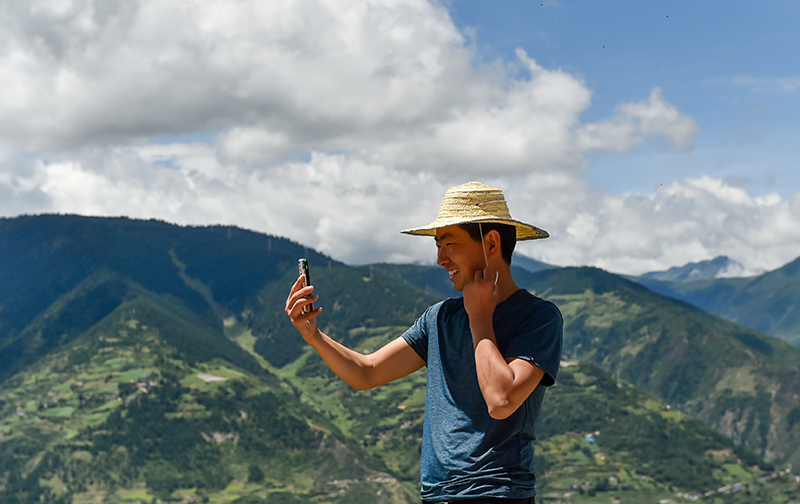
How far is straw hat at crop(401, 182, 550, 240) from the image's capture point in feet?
15.8

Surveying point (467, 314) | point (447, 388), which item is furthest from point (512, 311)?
point (447, 388)

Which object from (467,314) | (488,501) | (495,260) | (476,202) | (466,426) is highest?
(476,202)

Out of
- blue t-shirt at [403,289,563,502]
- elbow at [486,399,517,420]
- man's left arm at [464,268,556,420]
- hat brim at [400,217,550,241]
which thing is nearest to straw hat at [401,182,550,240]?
hat brim at [400,217,550,241]

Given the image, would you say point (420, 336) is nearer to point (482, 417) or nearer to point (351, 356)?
point (351, 356)

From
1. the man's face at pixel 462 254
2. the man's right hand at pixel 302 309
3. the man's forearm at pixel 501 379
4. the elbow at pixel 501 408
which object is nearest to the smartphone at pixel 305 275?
the man's right hand at pixel 302 309

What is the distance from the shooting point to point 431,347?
500 centimetres

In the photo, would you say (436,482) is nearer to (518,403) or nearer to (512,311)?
(518,403)

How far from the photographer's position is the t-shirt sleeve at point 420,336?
5.15 meters

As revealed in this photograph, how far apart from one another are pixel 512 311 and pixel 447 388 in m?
0.56

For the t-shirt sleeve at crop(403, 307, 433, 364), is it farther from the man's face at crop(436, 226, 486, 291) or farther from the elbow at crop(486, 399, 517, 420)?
the elbow at crop(486, 399, 517, 420)

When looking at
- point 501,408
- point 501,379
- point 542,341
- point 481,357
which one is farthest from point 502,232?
point 501,408

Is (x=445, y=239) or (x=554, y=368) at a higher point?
(x=445, y=239)

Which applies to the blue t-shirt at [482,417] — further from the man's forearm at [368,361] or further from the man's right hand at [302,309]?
the man's right hand at [302,309]

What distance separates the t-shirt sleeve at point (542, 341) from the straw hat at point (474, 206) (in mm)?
584
